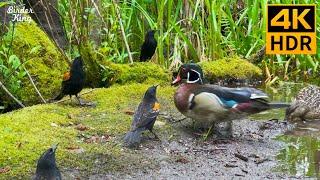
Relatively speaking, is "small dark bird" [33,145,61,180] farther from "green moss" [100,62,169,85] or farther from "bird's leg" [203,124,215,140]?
"green moss" [100,62,169,85]

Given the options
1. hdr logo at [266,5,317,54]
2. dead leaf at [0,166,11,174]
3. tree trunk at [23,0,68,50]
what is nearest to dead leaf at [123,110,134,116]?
dead leaf at [0,166,11,174]

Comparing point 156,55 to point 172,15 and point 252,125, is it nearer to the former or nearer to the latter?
point 172,15

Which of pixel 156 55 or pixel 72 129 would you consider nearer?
pixel 72 129

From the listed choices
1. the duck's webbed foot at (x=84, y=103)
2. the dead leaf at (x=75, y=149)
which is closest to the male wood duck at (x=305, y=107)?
the duck's webbed foot at (x=84, y=103)

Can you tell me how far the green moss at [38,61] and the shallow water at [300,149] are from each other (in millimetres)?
2317

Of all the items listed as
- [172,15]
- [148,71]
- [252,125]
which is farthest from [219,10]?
[252,125]

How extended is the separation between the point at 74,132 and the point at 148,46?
312 centimetres

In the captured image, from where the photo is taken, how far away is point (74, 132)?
5484 mm

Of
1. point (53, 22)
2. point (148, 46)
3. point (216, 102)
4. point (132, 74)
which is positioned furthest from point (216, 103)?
point (53, 22)

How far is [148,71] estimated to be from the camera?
781 centimetres

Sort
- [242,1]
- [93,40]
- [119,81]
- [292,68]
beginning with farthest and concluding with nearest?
[242,1]
[292,68]
[93,40]
[119,81]

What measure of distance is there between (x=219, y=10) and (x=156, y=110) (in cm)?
356

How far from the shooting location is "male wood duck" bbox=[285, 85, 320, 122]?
6.81 metres

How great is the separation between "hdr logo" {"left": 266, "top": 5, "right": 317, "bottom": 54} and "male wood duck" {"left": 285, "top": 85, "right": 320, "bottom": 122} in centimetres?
198
